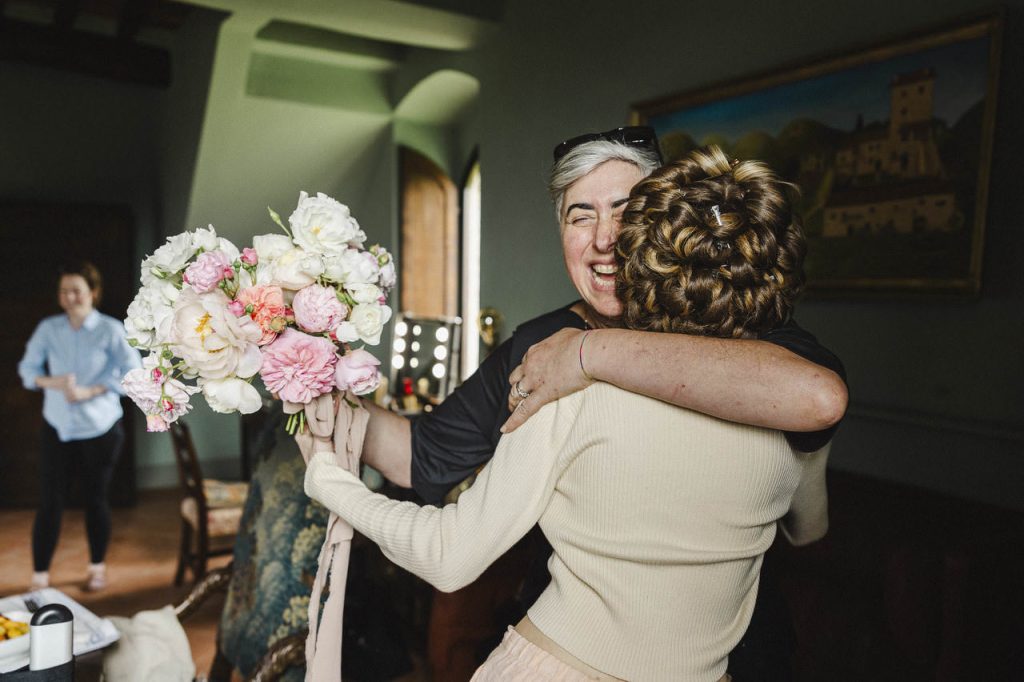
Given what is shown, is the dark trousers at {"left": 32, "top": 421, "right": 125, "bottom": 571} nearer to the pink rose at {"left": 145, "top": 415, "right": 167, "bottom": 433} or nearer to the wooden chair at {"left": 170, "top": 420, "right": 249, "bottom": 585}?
the wooden chair at {"left": 170, "top": 420, "right": 249, "bottom": 585}

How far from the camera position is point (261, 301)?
1115 mm

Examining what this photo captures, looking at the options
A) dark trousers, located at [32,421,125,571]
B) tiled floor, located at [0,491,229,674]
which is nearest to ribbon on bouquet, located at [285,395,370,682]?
tiled floor, located at [0,491,229,674]

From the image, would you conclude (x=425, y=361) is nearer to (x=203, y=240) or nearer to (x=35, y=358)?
(x=35, y=358)

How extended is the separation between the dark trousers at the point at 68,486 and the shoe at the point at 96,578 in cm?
3

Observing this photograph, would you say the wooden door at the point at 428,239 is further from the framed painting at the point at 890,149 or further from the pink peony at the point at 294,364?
the pink peony at the point at 294,364

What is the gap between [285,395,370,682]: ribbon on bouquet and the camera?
4.00ft

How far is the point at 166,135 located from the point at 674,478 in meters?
6.44

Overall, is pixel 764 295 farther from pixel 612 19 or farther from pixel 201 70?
pixel 201 70

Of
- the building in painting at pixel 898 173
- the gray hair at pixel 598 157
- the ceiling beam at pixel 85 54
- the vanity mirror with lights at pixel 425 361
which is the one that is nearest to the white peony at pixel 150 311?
the gray hair at pixel 598 157

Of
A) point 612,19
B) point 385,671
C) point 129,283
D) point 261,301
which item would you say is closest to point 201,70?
point 129,283

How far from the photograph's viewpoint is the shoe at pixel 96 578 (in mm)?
4117

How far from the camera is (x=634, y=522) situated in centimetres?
94

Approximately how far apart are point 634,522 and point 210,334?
0.67 metres

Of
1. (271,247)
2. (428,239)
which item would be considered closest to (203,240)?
(271,247)
